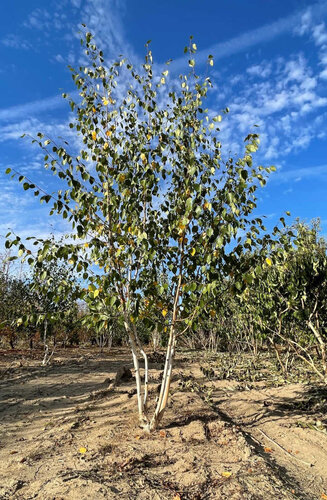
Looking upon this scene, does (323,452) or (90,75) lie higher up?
(90,75)

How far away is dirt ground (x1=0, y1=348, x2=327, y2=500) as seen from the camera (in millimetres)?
3371

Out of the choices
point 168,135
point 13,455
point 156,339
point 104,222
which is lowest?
point 13,455

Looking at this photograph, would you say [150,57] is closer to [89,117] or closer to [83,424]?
[89,117]

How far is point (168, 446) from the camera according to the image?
4398mm

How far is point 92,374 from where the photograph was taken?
10.6m

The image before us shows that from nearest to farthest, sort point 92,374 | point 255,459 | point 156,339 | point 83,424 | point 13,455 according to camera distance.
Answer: point 255,459, point 13,455, point 83,424, point 92,374, point 156,339

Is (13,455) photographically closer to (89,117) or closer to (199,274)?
(199,274)

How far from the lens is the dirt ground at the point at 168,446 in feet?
11.1

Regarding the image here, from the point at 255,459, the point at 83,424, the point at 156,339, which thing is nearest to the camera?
the point at 255,459

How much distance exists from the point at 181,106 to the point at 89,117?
1.38m

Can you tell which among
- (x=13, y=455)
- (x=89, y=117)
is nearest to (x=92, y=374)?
(x=13, y=455)

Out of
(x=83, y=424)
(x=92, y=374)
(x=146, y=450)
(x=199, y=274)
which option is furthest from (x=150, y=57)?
(x=92, y=374)

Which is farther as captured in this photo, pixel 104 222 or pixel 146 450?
pixel 104 222

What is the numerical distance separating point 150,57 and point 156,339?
1669 centimetres
